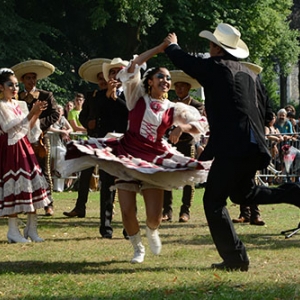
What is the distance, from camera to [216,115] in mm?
8859

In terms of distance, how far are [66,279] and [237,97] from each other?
83.9 inches

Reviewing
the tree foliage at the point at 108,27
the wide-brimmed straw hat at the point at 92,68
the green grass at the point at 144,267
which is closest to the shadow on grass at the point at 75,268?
the green grass at the point at 144,267

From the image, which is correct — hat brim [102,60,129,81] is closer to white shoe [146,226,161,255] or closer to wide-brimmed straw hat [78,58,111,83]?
wide-brimmed straw hat [78,58,111,83]

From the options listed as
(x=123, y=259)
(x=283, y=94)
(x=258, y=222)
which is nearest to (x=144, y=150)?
(x=123, y=259)

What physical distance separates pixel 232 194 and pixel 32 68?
4771mm

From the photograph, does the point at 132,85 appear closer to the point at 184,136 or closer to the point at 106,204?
the point at 106,204

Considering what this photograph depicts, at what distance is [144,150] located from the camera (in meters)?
9.73

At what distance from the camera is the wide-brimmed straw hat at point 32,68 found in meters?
13.0

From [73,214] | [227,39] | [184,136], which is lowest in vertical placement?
[73,214]

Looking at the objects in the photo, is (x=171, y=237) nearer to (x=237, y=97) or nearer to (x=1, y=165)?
(x=1, y=165)

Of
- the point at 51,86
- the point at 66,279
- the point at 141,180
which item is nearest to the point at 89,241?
the point at 141,180

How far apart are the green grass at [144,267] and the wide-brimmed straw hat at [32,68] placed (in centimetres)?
201

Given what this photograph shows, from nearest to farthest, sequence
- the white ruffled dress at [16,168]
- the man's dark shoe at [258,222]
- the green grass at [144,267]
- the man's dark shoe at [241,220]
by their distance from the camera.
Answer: the green grass at [144,267] → the white ruffled dress at [16,168] → the man's dark shoe at [258,222] → the man's dark shoe at [241,220]

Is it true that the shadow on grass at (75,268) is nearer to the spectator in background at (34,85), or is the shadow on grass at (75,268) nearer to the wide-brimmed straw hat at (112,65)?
the wide-brimmed straw hat at (112,65)
